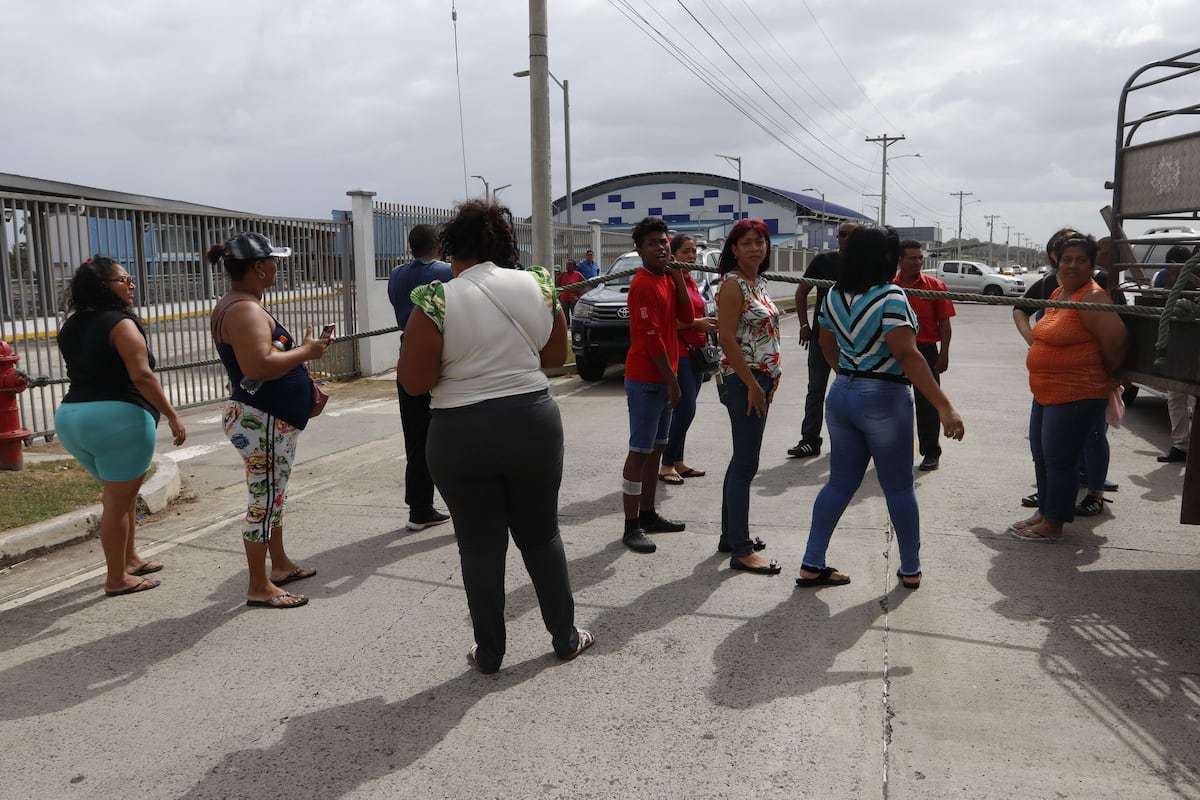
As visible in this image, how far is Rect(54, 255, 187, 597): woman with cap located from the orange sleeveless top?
442 cm

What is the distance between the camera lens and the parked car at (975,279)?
39.8m

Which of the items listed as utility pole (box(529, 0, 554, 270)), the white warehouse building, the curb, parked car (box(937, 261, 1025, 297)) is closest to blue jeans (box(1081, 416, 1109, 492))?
the curb

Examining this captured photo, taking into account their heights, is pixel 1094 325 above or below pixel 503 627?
above

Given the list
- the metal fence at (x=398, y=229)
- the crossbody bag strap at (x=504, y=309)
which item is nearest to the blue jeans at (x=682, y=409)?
the crossbody bag strap at (x=504, y=309)

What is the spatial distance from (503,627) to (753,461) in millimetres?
1677

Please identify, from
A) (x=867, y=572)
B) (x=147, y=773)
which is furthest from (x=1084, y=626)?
(x=147, y=773)

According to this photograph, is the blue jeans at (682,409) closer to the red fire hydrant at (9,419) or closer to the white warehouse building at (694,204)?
the red fire hydrant at (9,419)

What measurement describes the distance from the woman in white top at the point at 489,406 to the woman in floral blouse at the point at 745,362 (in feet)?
4.08

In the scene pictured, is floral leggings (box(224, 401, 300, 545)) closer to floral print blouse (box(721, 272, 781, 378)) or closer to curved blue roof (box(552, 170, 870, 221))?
floral print blouse (box(721, 272, 781, 378))

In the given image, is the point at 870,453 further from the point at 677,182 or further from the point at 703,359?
the point at 677,182

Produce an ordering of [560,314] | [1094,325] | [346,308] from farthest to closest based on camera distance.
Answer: [346,308], [1094,325], [560,314]

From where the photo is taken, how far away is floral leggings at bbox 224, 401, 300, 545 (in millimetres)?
4254

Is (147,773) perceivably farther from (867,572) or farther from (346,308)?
(346,308)

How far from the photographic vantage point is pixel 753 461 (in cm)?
470
